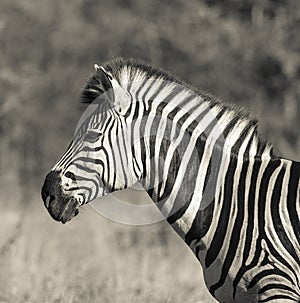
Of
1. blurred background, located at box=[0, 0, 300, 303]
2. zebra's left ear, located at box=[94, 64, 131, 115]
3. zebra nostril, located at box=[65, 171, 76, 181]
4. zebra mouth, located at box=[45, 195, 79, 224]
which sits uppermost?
blurred background, located at box=[0, 0, 300, 303]

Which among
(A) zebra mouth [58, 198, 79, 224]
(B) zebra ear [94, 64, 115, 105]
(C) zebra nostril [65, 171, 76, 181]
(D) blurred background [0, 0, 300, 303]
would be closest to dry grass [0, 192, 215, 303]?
(D) blurred background [0, 0, 300, 303]

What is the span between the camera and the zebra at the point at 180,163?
17.4ft

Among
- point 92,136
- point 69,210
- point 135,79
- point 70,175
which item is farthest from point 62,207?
point 135,79

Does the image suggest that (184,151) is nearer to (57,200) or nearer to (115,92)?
(115,92)

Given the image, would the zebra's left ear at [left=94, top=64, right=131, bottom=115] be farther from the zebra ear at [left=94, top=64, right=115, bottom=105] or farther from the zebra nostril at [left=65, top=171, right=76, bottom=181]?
the zebra nostril at [left=65, top=171, right=76, bottom=181]

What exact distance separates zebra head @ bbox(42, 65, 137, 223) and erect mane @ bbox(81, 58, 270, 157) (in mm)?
92

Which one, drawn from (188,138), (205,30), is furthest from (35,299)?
(205,30)

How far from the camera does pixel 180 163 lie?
18.0 feet

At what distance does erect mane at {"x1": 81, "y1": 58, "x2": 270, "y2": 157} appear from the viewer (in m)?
5.60

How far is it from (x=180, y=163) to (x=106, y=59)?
8.93 m

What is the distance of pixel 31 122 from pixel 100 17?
254 cm

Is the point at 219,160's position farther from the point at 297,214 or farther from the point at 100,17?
the point at 100,17

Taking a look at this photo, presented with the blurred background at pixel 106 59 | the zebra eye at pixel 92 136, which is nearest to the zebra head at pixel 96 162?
the zebra eye at pixel 92 136

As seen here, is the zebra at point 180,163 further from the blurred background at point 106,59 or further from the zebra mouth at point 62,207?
the blurred background at point 106,59
